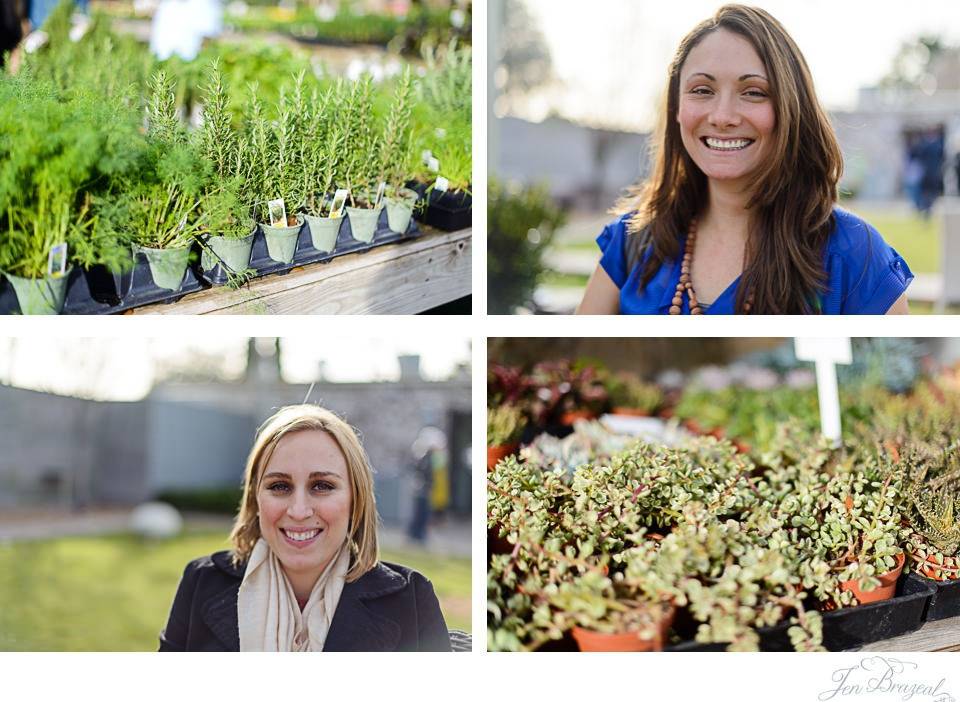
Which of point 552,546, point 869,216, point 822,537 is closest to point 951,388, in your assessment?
point 822,537

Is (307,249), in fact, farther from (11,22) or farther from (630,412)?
(11,22)

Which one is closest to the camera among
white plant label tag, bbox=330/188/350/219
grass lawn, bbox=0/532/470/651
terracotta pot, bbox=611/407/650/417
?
white plant label tag, bbox=330/188/350/219

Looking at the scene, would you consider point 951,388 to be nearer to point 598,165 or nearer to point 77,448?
point 598,165

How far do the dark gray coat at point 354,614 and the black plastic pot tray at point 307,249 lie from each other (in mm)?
624

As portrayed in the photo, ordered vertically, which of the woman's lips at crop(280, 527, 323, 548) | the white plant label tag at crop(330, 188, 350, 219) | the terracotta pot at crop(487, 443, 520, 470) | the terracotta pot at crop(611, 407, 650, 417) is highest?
the white plant label tag at crop(330, 188, 350, 219)

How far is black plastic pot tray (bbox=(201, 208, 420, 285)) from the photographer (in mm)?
1795

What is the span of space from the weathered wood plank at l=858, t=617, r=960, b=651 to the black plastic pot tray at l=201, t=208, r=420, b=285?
132 centimetres

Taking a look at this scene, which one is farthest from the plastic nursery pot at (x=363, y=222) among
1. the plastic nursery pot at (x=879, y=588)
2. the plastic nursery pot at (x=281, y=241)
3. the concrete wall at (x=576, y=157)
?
the concrete wall at (x=576, y=157)

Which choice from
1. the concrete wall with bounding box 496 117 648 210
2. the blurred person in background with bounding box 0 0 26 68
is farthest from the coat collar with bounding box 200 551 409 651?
the concrete wall with bounding box 496 117 648 210

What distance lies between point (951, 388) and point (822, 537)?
1947mm

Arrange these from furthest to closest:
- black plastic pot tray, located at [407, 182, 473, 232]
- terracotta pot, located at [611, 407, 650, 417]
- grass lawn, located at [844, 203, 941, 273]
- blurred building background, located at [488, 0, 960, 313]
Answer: blurred building background, located at [488, 0, 960, 313], grass lawn, located at [844, 203, 941, 273], terracotta pot, located at [611, 407, 650, 417], black plastic pot tray, located at [407, 182, 473, 232]

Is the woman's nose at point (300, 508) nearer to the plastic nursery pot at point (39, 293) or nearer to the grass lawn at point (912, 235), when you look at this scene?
the plastic nursery pot at point (39, 293)

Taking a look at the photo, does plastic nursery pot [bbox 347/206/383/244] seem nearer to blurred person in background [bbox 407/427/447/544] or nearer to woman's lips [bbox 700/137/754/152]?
woman's lips [bbox 700/137/754/152]

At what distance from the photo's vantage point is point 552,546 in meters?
1.60
